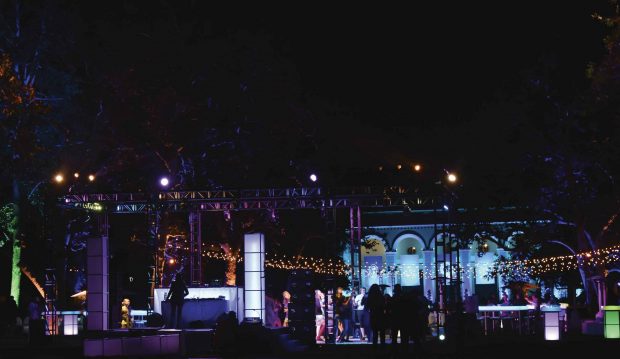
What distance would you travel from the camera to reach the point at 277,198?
89.5 feet

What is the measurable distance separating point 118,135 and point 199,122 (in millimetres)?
3365

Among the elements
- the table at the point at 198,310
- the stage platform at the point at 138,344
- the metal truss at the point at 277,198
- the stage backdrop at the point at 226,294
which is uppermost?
the metal truss at the point at 277,198

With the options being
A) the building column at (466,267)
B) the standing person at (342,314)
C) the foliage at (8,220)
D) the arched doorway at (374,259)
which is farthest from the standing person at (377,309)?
the arched doorway at (374,259)

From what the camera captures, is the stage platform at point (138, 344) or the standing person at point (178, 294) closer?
the stage platform at point (138, 344)

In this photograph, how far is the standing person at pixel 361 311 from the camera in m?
27.0

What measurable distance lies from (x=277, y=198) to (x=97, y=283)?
566 centimetres

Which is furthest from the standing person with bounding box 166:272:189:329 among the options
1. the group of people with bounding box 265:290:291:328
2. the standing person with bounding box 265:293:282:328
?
the standing person with bounding box 265:293:282:328

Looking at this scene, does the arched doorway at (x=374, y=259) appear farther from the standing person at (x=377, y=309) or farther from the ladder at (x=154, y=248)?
the standing person at (x=377, y=309)

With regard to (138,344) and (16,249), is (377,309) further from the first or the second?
(16,249)

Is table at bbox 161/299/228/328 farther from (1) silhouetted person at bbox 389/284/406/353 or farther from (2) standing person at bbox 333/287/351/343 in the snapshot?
(1) silhouetted person at bbox 389/284/406/353

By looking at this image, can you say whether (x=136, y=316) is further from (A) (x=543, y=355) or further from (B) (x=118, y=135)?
(A) (x=543, y=355)

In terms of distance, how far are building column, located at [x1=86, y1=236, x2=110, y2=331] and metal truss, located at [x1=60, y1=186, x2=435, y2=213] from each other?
2213 millimetres

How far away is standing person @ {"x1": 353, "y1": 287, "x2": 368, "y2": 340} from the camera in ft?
88.7

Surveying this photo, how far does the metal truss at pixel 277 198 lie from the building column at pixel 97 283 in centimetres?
221
